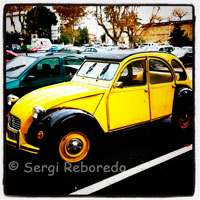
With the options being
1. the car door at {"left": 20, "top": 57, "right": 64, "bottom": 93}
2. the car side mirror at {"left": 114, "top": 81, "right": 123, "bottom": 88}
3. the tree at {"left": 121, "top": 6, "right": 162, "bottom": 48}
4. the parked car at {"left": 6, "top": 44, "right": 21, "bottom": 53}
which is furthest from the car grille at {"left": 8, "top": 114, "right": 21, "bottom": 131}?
the tree at {"left": 121, "top": 6, "right": 162, "bottom": 48}

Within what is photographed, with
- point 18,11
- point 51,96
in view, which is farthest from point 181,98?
point 18,11

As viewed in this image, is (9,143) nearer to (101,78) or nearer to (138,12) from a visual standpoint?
(101,78)

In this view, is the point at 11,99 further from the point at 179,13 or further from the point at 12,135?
the point at 179,13

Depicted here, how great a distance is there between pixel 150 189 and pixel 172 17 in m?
2.37

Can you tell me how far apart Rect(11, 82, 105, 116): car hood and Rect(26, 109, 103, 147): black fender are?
0.18 metres

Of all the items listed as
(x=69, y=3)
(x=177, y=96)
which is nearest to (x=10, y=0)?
(x=69, y=3)

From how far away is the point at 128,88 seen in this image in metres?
3.72

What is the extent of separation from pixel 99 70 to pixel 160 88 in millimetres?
1004

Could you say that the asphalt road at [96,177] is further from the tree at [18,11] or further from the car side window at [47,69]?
the tree at [18,11]

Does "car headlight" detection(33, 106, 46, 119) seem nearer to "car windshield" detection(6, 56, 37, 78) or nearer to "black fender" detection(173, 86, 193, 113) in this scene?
"car windshield" detection(6, 56, 37, 78)

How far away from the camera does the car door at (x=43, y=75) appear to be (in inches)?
150

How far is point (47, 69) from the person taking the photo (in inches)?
166

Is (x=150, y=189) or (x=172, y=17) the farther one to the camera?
(x=172, y=17)

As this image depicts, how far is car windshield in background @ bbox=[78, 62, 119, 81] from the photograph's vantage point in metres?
3.75
